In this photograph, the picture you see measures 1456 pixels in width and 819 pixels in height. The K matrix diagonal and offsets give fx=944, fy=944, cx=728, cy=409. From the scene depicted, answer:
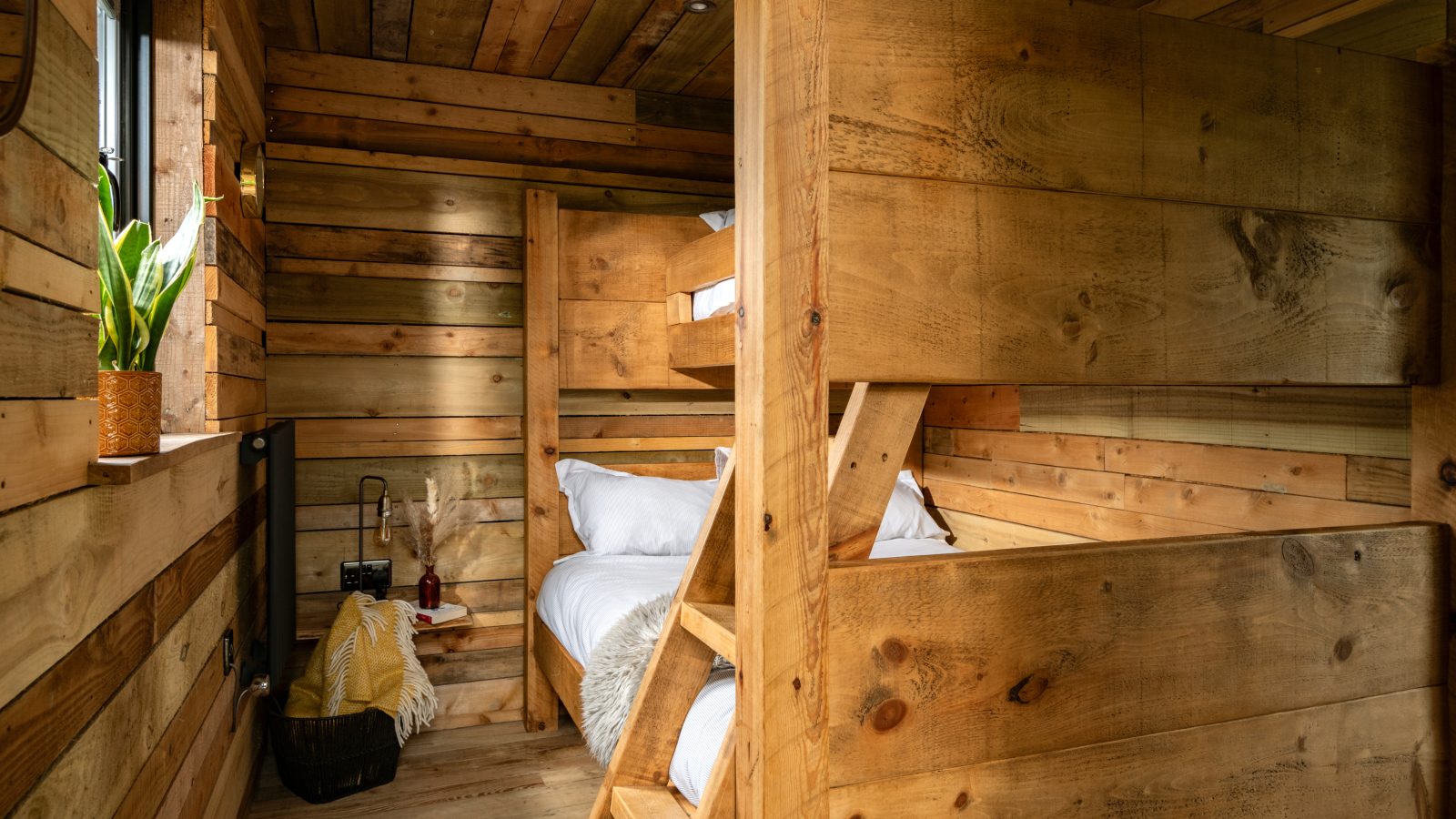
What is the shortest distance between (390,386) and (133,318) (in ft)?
6.06

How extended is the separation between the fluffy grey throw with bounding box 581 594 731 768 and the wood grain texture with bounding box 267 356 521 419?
135cm

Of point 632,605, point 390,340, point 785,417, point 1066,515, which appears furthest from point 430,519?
point 785,417

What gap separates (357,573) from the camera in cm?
317

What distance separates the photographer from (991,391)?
3258 millimetres

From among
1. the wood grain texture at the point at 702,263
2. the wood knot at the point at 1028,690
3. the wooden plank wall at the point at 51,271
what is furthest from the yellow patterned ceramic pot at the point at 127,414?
the wood grain texture at the point at 702,263

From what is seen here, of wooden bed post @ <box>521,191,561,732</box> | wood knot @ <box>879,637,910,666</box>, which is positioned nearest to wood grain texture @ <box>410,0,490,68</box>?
wooden bed post @ <box>521,191,561,732</box>

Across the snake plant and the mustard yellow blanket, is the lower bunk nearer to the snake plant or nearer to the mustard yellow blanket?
the snake plant

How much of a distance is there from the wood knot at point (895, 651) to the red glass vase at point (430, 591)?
7.67 feet

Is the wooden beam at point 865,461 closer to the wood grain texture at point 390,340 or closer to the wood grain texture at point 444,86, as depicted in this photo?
the wood grain texture at point 390,340

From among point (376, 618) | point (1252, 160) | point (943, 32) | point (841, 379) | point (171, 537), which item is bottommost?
point (376, 618)

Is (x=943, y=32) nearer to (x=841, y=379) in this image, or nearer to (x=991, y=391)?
(x=841, y=379)

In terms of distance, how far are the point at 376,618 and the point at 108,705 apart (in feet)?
5.58

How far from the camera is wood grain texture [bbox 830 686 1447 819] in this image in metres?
1.21

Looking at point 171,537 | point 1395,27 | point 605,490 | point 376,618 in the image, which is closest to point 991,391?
point 605,490
